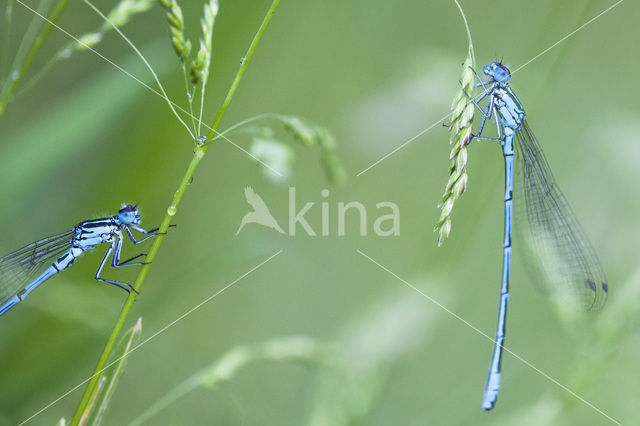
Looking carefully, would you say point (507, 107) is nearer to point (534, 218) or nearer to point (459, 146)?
point (534, 218)

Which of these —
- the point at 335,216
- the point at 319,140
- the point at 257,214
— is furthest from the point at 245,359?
the point at 335,216

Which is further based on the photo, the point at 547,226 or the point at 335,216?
the point at 335,216

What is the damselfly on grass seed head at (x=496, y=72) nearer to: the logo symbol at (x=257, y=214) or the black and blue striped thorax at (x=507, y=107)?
the black and blue striped thorax at (x=507, y=107)

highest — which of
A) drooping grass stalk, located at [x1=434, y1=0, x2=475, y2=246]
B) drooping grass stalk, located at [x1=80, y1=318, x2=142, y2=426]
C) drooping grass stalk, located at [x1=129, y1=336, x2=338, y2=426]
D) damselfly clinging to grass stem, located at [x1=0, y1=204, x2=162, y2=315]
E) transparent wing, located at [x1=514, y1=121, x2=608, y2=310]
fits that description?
transparent wing, located at [x1=514, y1=121, x2=608, y2=310]

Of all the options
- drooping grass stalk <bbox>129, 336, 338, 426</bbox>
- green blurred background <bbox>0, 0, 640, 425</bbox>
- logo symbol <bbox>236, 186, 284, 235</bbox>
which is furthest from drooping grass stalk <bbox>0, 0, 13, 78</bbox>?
drooping grass stalk <bbox>129, 336, 338, 426</bbox>

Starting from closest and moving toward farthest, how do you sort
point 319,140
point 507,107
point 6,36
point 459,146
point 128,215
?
point 319,140 < point 459,146 < point 128,215 < point 6,36 < point 507,107

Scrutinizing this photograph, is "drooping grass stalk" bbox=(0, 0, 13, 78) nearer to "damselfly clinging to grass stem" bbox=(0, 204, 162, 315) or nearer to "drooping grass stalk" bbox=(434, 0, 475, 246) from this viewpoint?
"damselfly clinging to grass stem" bbox=(0, 204, 162, 315)

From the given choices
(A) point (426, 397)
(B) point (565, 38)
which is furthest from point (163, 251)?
(B) point (565, 38)

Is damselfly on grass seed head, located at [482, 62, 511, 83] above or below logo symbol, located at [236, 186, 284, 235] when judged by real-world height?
above
